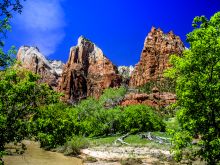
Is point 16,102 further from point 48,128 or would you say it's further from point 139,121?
point 139,121

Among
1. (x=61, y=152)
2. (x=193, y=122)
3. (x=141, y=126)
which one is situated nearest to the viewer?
(x=193, y=122)

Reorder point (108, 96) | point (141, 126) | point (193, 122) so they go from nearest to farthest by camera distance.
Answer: point (193, 122), point (141, 126), point (108, 96)

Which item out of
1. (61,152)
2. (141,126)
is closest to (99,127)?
(141,126)

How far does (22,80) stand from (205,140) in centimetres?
1102

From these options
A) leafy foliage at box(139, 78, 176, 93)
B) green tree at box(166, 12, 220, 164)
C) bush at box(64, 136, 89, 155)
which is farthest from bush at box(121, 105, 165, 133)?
leafy foliage at box(139, 78, 176, 93)

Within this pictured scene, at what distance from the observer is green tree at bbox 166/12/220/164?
22.0 metres

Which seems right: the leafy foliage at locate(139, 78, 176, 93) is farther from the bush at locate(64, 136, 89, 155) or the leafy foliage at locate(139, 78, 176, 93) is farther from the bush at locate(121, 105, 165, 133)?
the bush at locate(64, 136, 89, 155)

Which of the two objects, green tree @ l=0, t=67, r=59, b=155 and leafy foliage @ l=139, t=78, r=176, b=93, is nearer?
green tree @ l=0, t=67, r=59, b=155

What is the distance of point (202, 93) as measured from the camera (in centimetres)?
2230

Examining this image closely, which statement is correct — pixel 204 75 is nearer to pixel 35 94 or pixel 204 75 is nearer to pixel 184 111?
pixel 184 111

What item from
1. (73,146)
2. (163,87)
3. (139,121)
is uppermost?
(163,87)

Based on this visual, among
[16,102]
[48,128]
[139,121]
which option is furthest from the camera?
[139,121]

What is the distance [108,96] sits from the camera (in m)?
127

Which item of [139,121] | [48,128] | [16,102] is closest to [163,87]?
[139,121]
